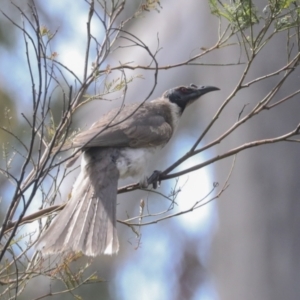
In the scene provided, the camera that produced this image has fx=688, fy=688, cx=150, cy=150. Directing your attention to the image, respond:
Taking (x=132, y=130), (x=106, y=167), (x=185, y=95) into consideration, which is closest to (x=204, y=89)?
(x=185, y=95)

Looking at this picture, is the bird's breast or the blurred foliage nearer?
the blurred foliage

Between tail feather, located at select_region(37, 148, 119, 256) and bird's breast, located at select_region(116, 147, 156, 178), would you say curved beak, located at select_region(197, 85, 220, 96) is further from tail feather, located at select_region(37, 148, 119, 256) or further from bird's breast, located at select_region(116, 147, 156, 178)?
tail feather, located at select_region(37, 148, 119, 256)

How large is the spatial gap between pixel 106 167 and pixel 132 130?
0.35 metres

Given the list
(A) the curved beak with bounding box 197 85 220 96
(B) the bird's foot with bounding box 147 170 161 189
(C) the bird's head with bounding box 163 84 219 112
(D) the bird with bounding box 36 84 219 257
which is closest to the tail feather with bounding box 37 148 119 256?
(D) the bird with bounding box 36 84 219 257

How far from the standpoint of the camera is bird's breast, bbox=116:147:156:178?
11.4ft

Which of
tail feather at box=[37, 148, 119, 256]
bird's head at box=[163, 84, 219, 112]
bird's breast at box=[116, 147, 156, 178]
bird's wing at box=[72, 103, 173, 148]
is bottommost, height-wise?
tail feather at box=[37, 148, 119, 256]

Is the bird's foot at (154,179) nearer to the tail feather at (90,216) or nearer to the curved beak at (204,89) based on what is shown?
the tail feather at (90,216)

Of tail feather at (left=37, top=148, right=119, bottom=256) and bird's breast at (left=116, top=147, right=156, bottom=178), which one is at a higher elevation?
bird's breast at (left=116, top=147, right=156, bottom=178)

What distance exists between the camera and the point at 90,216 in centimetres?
302

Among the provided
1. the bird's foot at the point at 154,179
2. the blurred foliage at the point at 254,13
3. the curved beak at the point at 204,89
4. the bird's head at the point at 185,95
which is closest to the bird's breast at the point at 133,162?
the bird's foot at the point at 154,179

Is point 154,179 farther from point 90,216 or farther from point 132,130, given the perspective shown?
point 90,216

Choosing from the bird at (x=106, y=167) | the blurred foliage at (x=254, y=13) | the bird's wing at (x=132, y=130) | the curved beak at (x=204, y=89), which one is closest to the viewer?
the blurred foliage at (x=254, y=13)

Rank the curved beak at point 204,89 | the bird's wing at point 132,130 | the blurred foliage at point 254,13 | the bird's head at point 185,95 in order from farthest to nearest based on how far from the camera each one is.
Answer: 1. the bird's head at point 185,95
2. the curved beak at point 204,89
3. the bird's wing at point 132,130
4. the blurred foliage at point 254,13

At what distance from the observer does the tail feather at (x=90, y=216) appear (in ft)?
8.55
